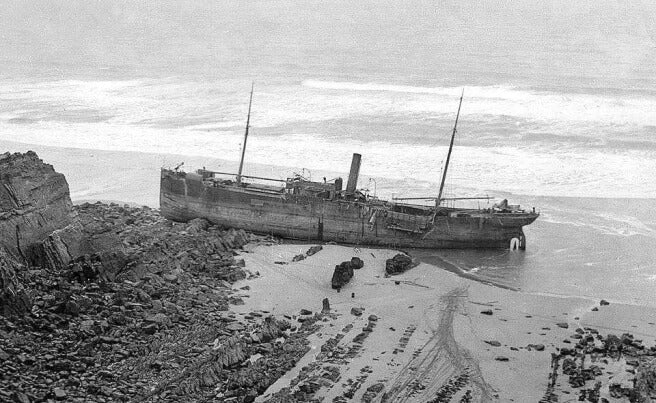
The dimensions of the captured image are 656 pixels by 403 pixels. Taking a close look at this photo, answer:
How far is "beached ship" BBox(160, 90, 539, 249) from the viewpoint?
32.4 meters

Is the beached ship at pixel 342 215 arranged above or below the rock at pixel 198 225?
above

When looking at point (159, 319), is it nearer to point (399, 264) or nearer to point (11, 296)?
point (11, 296)

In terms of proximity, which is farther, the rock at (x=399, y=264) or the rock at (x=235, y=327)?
the rock at (x=399, y=264)

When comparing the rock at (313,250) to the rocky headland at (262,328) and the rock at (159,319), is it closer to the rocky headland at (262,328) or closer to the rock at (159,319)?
the rocky headland at (262,328)

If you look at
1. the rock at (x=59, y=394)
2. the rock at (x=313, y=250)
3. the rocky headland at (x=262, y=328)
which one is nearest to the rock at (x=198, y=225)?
the rocky headland at (x=262, y=328)

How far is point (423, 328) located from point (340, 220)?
34.8ft

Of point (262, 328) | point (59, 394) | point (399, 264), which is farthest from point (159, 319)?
point (399, 264)

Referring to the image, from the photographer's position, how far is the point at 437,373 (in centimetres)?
1989

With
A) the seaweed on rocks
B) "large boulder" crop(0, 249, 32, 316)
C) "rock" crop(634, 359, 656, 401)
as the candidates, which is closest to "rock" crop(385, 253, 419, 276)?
the seaweed on rocks

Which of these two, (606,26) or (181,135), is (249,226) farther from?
(606,26)

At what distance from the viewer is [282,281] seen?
2695cm

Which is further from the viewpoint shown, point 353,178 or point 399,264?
point 353,178

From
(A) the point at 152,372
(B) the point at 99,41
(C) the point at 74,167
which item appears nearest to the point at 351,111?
(C) the point at 74,167

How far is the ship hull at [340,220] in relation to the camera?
A: 32344 millimetres
